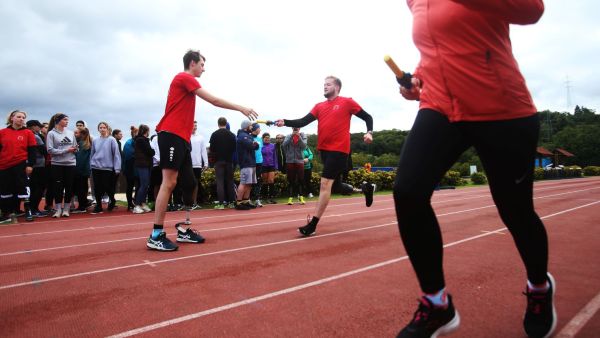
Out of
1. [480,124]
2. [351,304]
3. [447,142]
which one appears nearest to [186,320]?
[351,304]

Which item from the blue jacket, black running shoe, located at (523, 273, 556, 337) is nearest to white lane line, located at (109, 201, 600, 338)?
black running shoe, located at (523, 273, 556, 337)

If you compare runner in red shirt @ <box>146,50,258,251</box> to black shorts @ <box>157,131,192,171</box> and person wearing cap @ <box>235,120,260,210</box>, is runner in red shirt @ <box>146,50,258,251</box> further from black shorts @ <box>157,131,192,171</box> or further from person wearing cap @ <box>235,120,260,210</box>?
person wearing cap @ <box>235,120,260,210</box>

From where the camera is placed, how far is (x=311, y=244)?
14.8ft

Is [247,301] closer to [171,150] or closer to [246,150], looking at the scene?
[171,150]

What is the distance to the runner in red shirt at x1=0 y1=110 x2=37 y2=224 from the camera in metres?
7.14

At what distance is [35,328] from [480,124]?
8.72 ft

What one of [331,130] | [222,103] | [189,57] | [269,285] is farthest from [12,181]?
[269,285]

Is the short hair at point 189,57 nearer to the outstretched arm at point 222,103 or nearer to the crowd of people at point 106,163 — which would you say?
the outstretched arm at point 222,103

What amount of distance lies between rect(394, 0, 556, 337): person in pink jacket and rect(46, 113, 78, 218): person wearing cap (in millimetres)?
A: 7963

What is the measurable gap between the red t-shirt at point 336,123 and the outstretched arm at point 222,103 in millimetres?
1410

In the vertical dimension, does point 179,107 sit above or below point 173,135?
above

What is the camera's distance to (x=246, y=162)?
9.14 m

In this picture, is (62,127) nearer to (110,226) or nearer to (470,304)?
(110,226)

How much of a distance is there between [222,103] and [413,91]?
2427 millimetres
